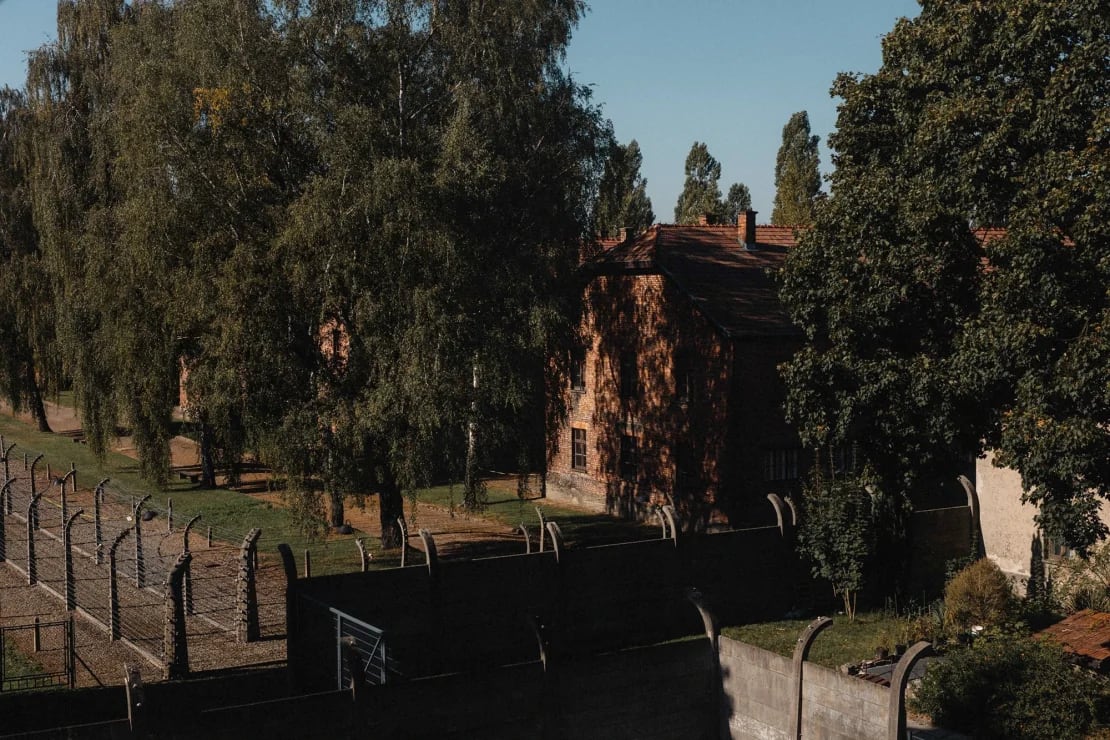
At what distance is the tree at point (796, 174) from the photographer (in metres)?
67.1

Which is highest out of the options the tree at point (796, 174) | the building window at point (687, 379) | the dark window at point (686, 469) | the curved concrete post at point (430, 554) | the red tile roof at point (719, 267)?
the tree at point (796, 174)

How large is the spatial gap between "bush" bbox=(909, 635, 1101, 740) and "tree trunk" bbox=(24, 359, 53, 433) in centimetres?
4177

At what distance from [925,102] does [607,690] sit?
496 inches

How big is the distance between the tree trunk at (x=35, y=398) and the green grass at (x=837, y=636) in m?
37.1

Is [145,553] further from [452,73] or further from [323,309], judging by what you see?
[452,73]

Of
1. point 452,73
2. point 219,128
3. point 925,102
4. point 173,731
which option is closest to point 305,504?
point 219,128

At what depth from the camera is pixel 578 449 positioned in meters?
36.2

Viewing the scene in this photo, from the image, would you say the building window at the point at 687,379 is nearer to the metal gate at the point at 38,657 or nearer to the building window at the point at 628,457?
the building window at the point at 628,457

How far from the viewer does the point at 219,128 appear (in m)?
24.3

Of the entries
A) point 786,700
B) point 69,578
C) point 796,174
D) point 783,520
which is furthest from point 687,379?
point 796,174

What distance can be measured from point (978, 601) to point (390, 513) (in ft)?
48.8

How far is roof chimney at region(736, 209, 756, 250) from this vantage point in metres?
34.8

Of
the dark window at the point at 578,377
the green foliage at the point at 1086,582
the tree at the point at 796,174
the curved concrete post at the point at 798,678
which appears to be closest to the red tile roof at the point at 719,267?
the dark window at the point at 578,377

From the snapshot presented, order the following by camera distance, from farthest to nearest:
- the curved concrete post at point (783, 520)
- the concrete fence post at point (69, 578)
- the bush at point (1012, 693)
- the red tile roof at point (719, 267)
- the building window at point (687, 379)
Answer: the building window at point (687, 379)
the red tile roof at point (719, 267)
the curved concrete post at point (783, 520)
the concrete fence post at point (69, 578)
the bush at point (1012, 693)
